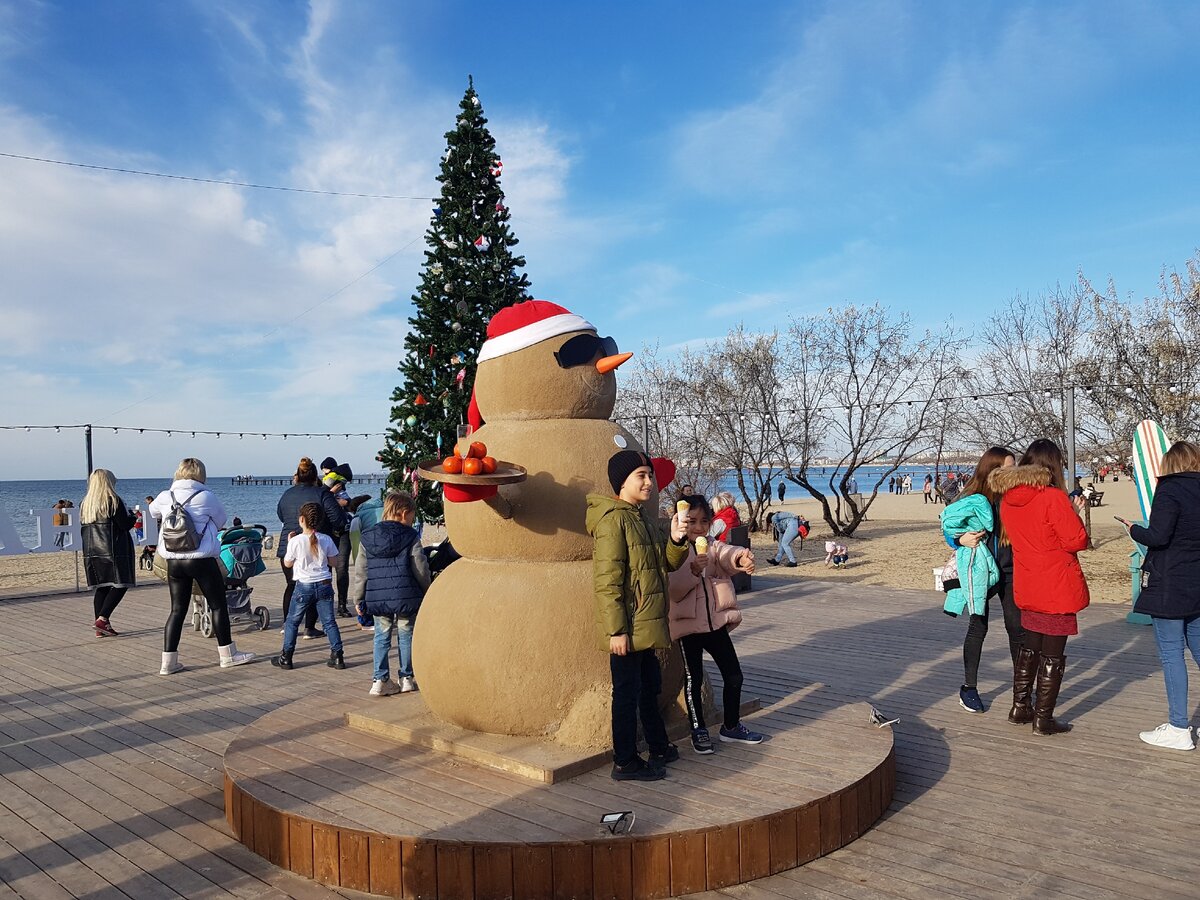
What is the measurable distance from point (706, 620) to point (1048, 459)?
2814 mm

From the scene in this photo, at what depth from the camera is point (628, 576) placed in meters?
4.36

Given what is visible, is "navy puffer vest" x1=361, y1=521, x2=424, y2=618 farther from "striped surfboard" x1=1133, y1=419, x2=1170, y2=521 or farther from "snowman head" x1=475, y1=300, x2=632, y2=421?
"striped surfboard" x1=1133, y1=419, x2=1170, y2=521

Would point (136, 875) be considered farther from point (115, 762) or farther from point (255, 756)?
point (115, 762)

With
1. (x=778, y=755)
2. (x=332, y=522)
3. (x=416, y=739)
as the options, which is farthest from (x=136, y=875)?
(x=332, y=522)

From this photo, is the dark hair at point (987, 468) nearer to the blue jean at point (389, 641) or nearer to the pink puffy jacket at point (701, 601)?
the pink puffy jacket at point (701, 601)

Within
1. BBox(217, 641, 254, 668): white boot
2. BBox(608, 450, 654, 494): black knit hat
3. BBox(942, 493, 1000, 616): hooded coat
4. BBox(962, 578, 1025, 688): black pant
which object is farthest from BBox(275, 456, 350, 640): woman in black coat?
BBox(962, 578, 1025, 688): black pant

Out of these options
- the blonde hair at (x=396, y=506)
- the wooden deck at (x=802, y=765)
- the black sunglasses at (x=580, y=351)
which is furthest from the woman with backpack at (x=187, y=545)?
the black sunglasses at (x=580, y=351)

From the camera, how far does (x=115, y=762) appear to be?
559cm

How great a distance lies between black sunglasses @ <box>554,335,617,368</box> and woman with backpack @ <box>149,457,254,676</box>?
4315 mm

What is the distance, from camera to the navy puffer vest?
21.4 feet

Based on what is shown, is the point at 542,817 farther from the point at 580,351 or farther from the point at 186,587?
the point at 186,587

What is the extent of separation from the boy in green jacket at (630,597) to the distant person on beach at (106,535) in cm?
704

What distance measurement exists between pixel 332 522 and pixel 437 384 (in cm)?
341

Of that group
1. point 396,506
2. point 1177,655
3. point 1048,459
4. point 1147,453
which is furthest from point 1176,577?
point 396,506
